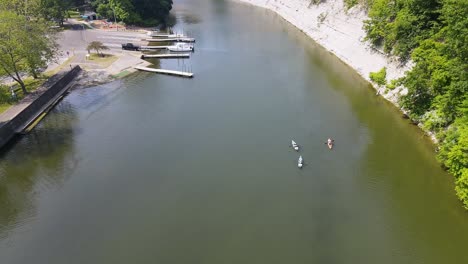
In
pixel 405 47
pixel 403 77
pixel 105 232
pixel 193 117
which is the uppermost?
pixel 405 47

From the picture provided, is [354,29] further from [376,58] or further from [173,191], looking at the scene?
[173,191]

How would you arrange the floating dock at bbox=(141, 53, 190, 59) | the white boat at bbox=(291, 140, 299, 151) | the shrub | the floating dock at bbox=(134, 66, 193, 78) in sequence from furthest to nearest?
the floating dock at bbox=(141, 53, 190, 59) < the floating dock at bbox=(134, 66, 193, 78) < the shrub < the white boat at bbox=(291, 140, 299, 151)

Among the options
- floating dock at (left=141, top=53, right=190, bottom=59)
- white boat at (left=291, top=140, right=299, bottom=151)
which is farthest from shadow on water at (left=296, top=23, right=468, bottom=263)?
floating dock at (left=141, top=53, right=190, bottom=59)

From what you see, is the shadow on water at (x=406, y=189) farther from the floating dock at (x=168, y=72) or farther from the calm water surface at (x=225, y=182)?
the floating dock at (x=168, y=72)

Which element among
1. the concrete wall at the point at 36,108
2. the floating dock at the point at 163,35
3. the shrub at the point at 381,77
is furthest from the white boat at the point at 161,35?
the shrub at the point at 381,77

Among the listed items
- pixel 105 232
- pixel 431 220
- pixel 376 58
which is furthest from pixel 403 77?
pixel 105 232

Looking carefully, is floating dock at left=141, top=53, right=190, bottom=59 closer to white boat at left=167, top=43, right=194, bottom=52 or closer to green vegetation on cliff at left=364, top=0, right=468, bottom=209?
white boat at left=167, top=43, right=194, bottom=52
